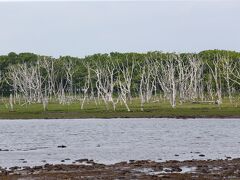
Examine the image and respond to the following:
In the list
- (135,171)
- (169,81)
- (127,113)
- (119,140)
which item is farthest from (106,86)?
(135,171)

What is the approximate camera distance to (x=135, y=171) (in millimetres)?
37844

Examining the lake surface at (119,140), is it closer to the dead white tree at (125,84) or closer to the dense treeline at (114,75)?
the dead white tree at (125,84)

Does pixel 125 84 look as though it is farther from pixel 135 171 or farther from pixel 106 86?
pixel 135 171

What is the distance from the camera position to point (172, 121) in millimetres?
93438

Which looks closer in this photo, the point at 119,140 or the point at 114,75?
the point at 119,140

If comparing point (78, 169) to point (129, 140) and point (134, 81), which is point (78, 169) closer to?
point (129, 140)

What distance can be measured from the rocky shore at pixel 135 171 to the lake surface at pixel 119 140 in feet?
12.6

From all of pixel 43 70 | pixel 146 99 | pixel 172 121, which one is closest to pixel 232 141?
pixel 172 121

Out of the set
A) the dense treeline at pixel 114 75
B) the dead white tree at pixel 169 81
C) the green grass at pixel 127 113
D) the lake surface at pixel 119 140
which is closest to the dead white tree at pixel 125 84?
the dense treeline at pixel 114 75

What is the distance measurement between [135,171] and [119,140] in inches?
1067

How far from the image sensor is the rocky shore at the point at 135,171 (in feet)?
115

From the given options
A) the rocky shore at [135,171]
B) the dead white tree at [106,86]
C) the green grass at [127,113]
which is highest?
the dead white tree at [106,86]

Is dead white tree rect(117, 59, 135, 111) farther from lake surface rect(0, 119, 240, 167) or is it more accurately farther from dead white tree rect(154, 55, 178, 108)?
lake surface rect(0, 119, 240, 167)

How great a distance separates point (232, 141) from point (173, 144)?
20.1ft
